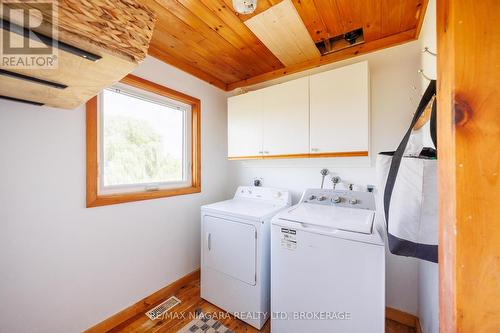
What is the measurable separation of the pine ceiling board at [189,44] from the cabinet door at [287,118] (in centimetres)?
54

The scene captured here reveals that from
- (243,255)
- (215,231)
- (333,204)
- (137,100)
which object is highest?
(137,100)

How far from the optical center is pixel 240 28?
1563 mm

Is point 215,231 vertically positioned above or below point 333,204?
below

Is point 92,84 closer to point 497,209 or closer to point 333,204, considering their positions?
point 497,209

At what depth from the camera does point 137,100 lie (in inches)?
72.5

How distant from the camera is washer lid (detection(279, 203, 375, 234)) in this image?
1.25 meters

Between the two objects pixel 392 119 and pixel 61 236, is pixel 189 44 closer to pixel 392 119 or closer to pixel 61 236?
pixel 61 236

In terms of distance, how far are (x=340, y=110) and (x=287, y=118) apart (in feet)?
1.58

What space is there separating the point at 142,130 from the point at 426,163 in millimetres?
2102

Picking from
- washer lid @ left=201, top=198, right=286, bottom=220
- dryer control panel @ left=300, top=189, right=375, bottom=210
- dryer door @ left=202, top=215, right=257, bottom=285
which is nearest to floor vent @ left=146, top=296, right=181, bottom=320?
dryer door @ left=202, top=215, right=257, bottom=285

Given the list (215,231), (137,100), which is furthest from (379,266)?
(137,100)

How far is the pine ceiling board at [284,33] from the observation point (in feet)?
4.61

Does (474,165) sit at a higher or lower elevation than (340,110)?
lower

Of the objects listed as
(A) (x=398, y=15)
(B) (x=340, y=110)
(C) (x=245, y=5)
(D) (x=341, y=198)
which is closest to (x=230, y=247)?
(D) (x=341, y=198)
